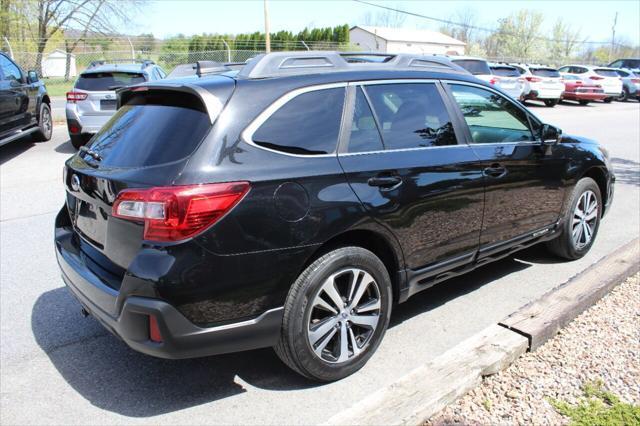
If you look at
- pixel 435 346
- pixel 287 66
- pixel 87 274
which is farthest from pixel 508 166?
pixel 87 274

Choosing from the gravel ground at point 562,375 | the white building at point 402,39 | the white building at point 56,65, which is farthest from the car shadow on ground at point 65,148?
the white building at point 402,39

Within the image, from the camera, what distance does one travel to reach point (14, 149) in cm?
1094

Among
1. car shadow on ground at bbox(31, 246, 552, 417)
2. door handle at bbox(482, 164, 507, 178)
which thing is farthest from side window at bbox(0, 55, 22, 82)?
door handle at bbox(482, 164, 507, 178)

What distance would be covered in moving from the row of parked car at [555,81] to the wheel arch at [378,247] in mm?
14341

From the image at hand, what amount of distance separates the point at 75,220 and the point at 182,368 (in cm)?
114

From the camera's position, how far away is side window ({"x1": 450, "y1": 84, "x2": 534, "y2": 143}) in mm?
4078

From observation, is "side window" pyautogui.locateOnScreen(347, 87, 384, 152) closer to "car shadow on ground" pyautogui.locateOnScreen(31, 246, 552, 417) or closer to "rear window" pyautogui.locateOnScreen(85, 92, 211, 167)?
"rear window" pyautogui.locateOnScreen(85, 92, 211, 167)

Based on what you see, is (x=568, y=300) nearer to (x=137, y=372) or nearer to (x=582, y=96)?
(x=137, y=372)

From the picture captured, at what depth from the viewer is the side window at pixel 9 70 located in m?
9.79

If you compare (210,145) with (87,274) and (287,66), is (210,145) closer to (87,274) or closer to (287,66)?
(287,66)

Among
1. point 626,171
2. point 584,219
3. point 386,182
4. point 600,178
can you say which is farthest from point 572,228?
point 626,171

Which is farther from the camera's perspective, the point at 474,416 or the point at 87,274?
the point at 87,274

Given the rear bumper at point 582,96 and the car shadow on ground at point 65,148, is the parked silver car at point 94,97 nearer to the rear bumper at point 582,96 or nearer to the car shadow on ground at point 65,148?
the car shadow on ground at point 65,148

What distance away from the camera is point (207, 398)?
3.07m
